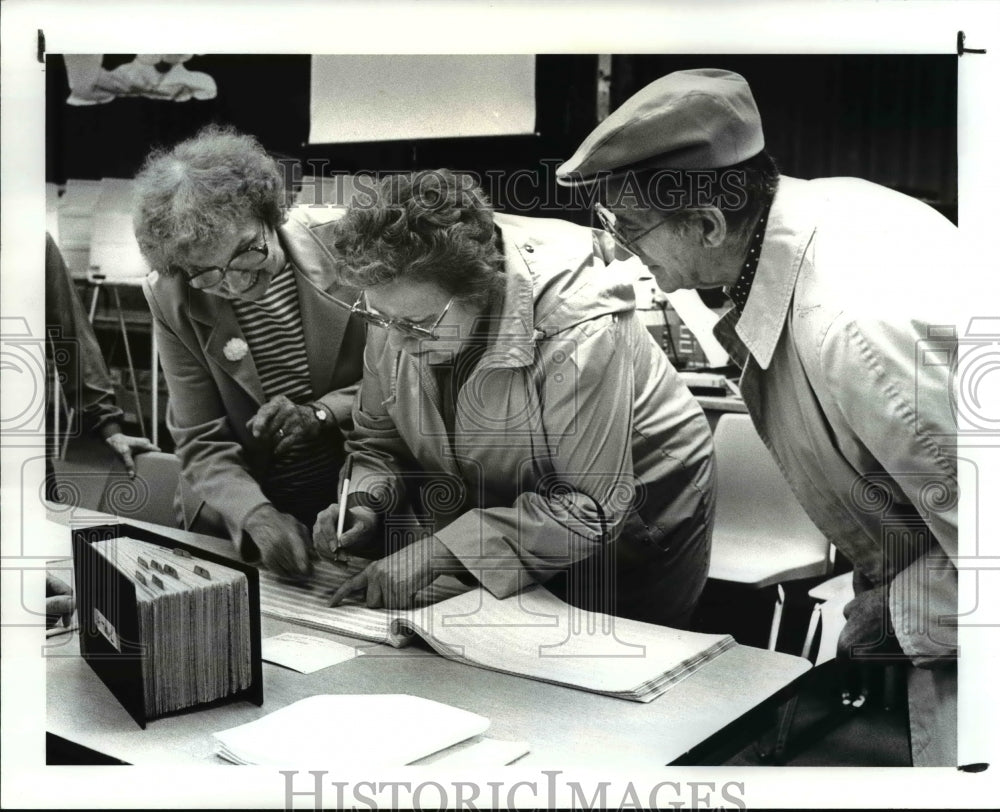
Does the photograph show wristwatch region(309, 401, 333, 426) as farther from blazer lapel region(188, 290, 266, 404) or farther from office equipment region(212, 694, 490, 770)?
office equipment region(212, 694, 490, 770)

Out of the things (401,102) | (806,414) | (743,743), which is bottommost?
(743,743)

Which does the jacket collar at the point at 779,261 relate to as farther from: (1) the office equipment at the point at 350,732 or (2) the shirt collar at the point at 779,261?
(1) the office equipment at the point at 350,732

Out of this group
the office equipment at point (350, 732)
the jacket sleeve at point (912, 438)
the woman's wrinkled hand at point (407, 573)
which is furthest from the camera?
the woman's wrinkled hand at point (407, 573)

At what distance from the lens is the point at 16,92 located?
2438 millimetres

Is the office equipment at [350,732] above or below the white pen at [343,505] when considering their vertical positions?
below

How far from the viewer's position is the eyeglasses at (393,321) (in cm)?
237

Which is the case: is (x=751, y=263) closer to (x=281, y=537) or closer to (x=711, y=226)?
(x=711, y=226)

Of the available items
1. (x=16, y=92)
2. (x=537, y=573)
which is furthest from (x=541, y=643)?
(x=16, y=92)

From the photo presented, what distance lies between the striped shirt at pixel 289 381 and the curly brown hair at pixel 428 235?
20 centimetres

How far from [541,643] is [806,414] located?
2.61 feet

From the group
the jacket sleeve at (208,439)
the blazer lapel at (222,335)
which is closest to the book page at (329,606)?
the jacket sleeve at (208,439)

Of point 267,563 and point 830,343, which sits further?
point 267,563

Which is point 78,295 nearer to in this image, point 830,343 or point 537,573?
point 537,573

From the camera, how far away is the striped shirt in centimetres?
244
